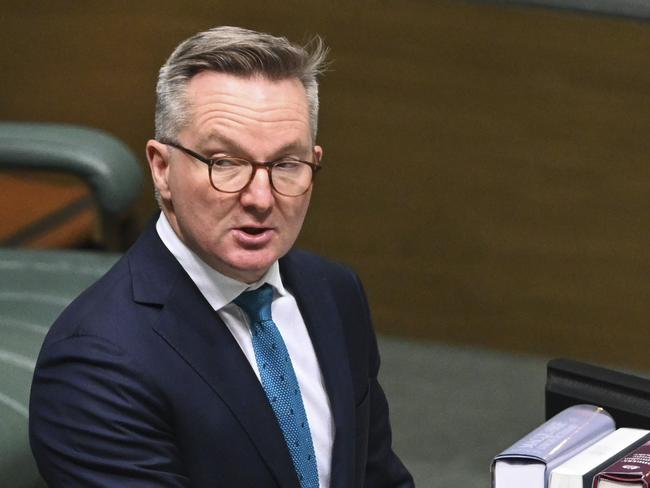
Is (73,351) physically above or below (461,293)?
above

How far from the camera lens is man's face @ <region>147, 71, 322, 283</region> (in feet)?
5.36

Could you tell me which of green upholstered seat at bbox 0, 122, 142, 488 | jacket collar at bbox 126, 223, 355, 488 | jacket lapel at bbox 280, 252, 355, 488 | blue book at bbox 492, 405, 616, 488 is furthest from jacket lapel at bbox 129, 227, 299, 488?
green upholstered seat at bbox 0, 122, 142, 488

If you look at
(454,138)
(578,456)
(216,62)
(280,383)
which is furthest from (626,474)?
(454,138)

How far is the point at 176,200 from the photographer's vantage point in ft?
5.51

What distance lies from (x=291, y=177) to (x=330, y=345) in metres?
0.28

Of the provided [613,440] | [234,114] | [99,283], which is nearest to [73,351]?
[99,283]

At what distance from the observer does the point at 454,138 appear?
11.8ft

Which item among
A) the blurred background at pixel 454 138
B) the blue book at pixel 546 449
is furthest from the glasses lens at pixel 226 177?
the blurred background at pixel 454 138

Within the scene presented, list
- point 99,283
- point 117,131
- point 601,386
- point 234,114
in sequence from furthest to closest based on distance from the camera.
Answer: point 117,131 → point 601,386 → point 99,283 → point 234,114

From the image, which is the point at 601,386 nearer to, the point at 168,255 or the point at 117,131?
the point at 168,255

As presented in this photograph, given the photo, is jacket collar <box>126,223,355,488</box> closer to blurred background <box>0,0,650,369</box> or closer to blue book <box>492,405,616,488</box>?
blue book <box>492,405,616,488</box>

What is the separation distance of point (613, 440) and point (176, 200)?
1.85ft

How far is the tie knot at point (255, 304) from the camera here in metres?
1.76

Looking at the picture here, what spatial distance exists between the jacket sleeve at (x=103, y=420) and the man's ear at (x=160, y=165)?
19 cm
